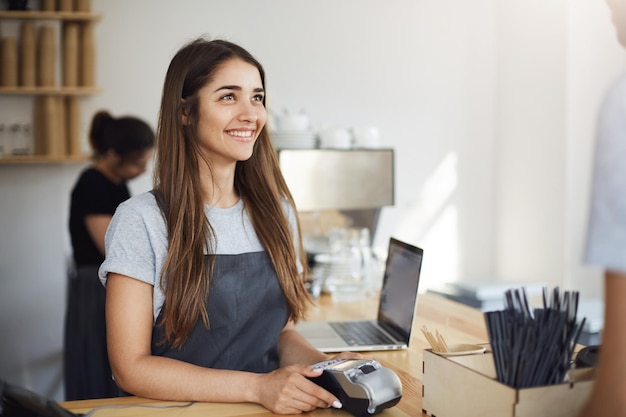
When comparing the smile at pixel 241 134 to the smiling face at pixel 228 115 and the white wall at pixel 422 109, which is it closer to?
the smiling face at pixel 228 115

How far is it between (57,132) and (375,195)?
177 centimetres

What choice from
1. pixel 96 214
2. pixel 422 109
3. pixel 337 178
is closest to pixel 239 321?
pixel 337 178

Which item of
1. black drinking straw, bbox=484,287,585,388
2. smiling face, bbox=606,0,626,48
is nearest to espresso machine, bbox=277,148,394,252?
black drinking straw, bbox=484,287,585,388

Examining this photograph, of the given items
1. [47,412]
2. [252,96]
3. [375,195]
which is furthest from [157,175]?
[375,195]

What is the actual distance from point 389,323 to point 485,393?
979 millimetres

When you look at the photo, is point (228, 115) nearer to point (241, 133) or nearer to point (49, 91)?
point (241, 133)

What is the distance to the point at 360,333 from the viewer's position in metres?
2.21

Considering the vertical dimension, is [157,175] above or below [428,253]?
above

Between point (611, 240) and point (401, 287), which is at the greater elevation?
point (611, 240)

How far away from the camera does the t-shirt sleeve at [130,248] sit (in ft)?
5.16

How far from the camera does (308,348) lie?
179cm

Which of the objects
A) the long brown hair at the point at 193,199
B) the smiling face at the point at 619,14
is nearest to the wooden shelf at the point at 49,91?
the long brown hair at the point at 193,199

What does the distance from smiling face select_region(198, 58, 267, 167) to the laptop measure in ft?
1.95

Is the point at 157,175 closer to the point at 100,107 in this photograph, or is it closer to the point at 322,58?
the point at 100,107
